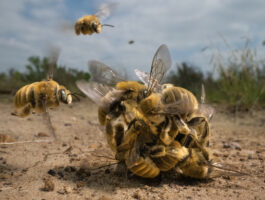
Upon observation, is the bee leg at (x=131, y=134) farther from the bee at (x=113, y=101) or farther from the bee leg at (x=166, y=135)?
the bee leg at (x=166, y=135)

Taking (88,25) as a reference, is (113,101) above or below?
below

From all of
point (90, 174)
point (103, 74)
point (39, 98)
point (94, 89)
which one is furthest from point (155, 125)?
point (39, 98)

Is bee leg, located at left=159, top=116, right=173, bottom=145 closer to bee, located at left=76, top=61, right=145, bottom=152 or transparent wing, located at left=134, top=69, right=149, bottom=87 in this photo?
bee, located at left=76, top=61, right=145, bottom=152

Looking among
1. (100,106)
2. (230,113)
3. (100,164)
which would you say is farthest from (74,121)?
(230,113)

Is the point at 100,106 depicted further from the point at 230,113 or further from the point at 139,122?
the point at 230,113

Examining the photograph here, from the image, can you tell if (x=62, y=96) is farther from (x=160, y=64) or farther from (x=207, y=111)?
(x=207, y=111)

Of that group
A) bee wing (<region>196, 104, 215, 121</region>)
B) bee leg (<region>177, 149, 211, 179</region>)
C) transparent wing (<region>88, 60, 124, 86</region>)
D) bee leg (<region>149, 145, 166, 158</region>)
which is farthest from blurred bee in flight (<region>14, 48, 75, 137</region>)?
bee wing (<region>196, 104, 215, 121</region>)

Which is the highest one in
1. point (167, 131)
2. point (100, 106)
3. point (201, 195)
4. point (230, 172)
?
point (100, 106)
